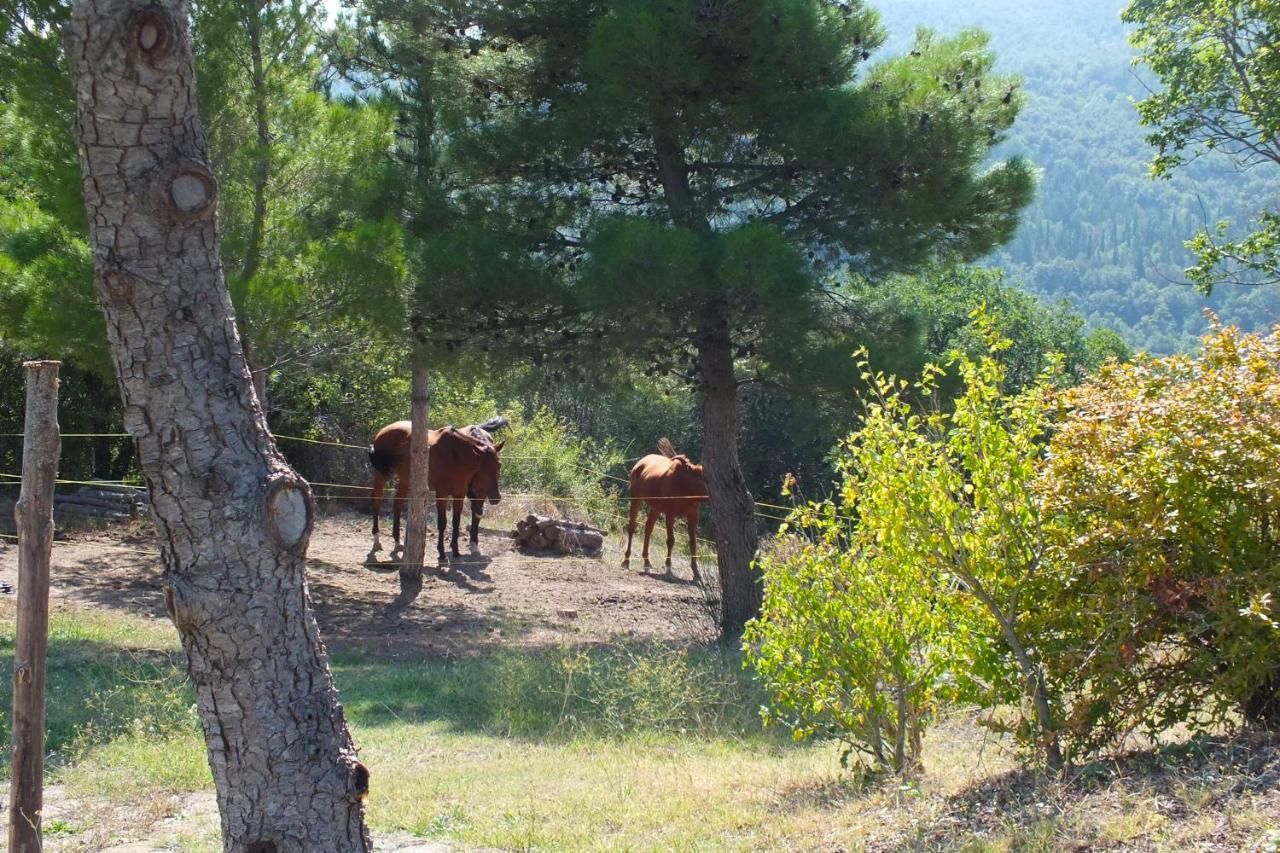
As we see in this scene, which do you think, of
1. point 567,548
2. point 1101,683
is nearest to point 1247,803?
point 1101,683

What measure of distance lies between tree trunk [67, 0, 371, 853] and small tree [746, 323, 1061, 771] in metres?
2.69

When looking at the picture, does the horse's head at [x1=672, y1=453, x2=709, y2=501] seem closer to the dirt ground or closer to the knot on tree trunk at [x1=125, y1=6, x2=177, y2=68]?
the dirt ground

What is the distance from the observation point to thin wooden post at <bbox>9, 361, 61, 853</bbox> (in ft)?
15.7

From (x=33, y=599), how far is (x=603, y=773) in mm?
3115

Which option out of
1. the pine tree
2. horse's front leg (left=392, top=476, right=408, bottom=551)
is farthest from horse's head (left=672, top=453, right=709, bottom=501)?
the pine tree

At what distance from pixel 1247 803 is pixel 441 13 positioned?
977 centimetres

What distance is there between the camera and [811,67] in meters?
10.7

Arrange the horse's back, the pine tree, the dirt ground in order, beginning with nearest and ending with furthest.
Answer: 1. the pine tree
2. the dirt ground
3. the horse's back

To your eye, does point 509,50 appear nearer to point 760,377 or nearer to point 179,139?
point 760,377

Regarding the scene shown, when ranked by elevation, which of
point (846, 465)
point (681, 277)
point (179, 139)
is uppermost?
point (681, 277)

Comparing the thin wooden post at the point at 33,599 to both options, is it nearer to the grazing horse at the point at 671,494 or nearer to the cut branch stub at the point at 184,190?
the cut branch stub at the point at 184,190

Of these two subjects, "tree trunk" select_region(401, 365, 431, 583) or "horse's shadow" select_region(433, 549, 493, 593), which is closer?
"tree trunk" select_region(401, 365, 431, 583)

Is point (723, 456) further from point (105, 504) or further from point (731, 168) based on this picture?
point (105, 504)

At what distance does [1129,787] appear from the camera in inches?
183
